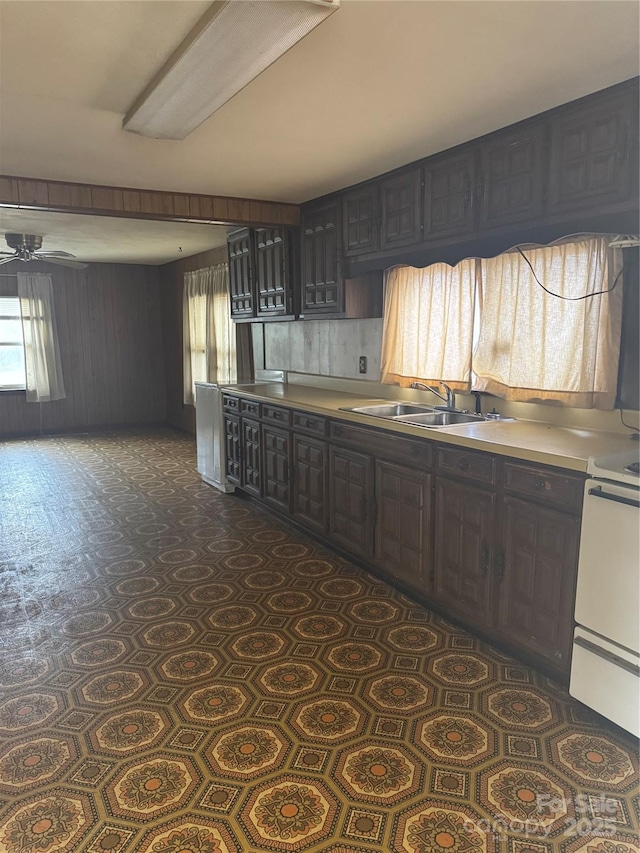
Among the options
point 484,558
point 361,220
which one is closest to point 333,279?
point 361,220

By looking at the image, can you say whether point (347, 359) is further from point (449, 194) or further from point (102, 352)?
point (102, 352)

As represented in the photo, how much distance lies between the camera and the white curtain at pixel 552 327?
271cm

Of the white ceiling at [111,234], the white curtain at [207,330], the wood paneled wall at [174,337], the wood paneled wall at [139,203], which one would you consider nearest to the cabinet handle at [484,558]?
the wood paneled wall at [139,203]

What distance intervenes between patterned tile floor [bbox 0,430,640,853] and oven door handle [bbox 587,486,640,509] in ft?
2.85

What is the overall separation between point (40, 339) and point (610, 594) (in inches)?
318

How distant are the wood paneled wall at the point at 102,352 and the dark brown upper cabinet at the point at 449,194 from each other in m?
6.53

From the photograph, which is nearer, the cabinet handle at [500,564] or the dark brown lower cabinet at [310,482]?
the cabinet handle at [500,564]

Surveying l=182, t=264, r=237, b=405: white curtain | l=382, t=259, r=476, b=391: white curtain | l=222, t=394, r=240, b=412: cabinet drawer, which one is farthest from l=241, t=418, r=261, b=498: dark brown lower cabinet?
l=182, t=264, r=237, b=405: white curtain

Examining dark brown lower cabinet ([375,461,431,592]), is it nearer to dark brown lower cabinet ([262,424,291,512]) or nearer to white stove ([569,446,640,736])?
white stove ([569,446,640,736])

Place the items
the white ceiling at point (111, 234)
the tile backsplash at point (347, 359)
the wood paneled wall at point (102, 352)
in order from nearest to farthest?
1. the tile backsplash at point (347, 359)
2. the white ceiling at point (111, 234)
3. the wood paneled wall at point (102, 352)

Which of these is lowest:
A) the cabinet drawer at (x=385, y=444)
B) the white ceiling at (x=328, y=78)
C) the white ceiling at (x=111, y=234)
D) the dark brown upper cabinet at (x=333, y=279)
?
the cabinet drawer at (x=385, y=444)

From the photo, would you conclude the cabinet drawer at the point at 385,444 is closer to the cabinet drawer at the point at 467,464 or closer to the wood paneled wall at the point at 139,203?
the cabinet drawer at the point at 467,464

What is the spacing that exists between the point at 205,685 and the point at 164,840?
29.8 inches

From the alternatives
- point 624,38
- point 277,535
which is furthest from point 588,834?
point 277,535
